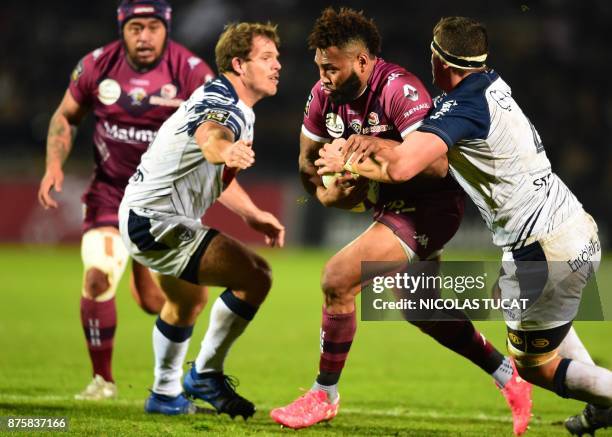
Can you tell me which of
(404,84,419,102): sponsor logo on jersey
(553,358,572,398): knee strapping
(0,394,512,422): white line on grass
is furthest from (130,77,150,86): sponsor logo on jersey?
(553,358,572,398): knee strapping

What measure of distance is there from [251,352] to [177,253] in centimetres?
365

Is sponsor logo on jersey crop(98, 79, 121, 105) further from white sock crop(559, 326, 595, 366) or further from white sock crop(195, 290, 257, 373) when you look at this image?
white sock crop(559, 326, 595, 366)

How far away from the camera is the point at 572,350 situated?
5.56 metres

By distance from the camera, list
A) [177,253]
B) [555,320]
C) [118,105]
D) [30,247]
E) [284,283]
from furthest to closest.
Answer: [30,247]
[284,283]
[118,105]
[177,253]
[555,320]

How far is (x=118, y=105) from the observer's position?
24.5ft

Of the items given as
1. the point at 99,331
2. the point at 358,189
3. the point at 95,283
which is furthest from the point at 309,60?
the point at 358,189

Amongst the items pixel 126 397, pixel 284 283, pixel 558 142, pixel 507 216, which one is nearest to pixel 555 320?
pixel 507 216

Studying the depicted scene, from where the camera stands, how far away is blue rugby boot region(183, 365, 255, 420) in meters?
5.91

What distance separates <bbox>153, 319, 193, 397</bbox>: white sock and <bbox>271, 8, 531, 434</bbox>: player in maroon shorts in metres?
0.98

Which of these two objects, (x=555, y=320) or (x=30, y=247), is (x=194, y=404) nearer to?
(x=555, y=320)

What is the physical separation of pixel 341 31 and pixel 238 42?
0.69 m

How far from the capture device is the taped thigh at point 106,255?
698 centimetres

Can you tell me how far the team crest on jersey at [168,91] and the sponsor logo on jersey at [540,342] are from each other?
362 cm

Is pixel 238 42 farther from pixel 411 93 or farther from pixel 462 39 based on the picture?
pixel 462 39
